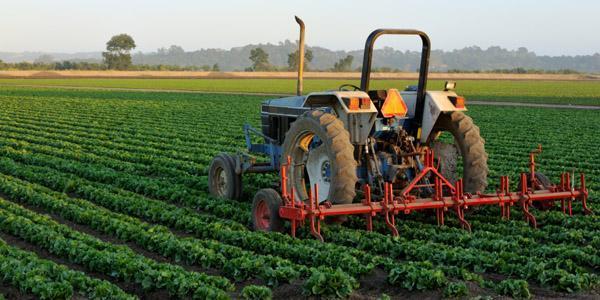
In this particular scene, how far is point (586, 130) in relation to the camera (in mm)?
24828

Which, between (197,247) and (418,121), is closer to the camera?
(197,247)

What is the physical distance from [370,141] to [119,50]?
14569cm

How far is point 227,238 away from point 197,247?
0.84m

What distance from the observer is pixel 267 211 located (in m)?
9.36

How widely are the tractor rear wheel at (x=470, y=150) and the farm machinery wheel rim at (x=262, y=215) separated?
2662 mm

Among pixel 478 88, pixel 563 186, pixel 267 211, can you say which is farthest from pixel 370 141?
Answer: pixel 478 88

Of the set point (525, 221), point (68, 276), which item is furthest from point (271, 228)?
point (525, 221)

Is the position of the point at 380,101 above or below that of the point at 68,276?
above

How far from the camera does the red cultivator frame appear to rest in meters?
8.65

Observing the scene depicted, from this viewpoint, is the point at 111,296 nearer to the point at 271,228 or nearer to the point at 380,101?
the point at 271,228

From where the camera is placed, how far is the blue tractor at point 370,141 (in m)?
9.00

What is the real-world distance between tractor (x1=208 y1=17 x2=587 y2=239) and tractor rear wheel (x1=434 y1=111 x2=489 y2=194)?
13 mm

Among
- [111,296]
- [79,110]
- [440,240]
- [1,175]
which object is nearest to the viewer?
[111,296]

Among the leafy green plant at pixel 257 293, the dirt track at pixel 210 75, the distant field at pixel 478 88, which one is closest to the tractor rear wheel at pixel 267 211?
the leafy green plant at pixel 257 293
